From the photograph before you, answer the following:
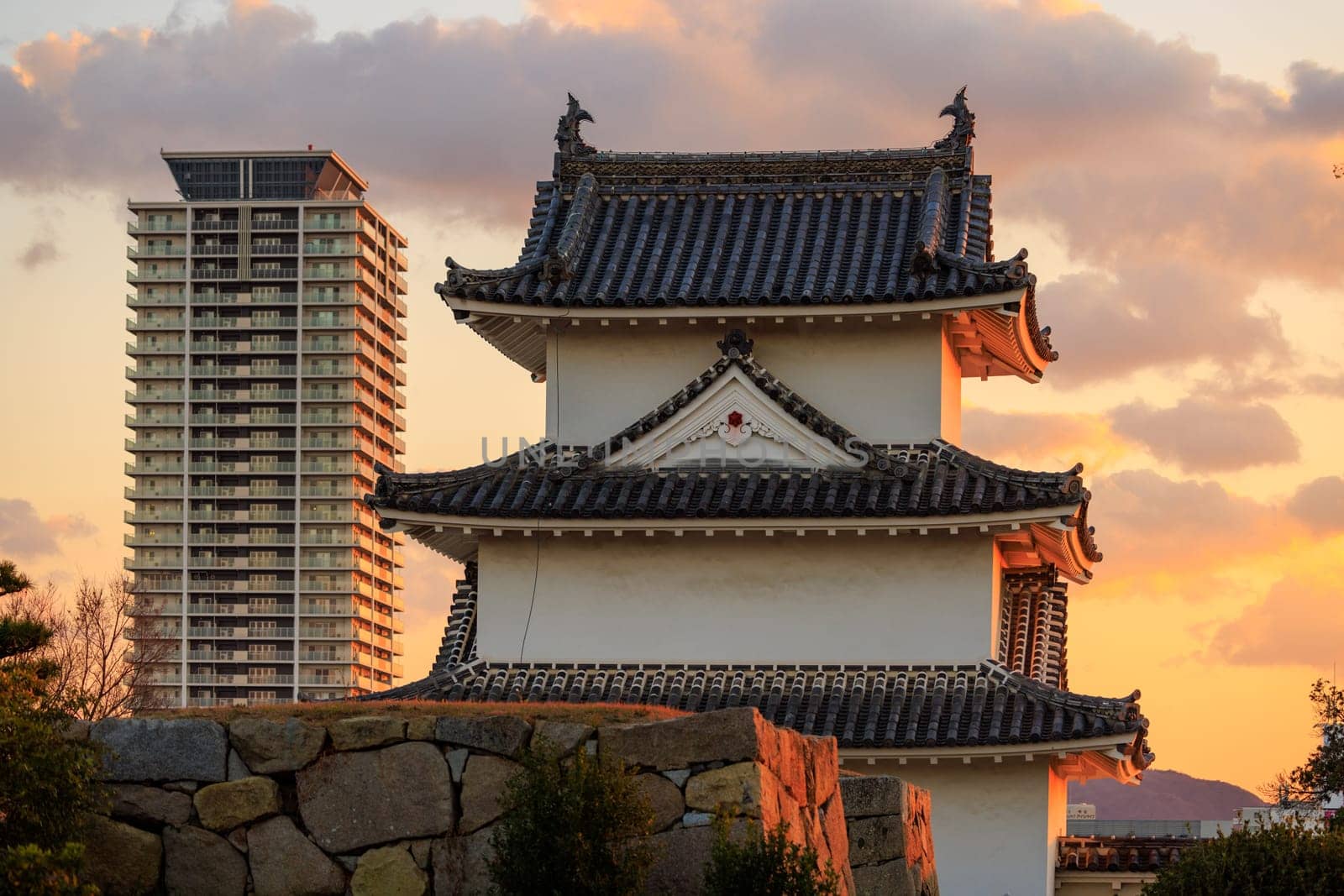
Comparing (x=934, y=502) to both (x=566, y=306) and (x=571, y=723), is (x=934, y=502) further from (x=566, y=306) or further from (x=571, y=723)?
(x=571, y=723)

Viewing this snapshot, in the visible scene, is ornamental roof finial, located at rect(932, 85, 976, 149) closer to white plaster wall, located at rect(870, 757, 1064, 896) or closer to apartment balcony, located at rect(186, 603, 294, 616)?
white plaster wall, located at rect(870, 757, 1064, 896)

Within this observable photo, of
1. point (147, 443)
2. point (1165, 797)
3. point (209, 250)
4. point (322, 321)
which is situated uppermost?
point (209, 250)

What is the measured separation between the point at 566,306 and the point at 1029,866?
9406mm

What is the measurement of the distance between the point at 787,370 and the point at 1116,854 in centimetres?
766

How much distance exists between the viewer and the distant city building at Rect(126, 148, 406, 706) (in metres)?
131

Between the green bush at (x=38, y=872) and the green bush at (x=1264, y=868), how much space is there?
10.6m

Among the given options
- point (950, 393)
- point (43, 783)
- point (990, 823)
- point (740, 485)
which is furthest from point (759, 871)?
point (950, 393)

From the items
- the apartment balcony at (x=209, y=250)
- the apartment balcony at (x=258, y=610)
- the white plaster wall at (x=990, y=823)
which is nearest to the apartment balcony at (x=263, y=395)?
the apartment balcony at (x=209, y=250)

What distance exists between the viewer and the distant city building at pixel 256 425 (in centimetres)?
13112

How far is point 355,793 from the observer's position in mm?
14484

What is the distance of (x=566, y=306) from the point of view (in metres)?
27.0

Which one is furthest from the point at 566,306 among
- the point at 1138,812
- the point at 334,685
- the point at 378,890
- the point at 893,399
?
the point at 334,685

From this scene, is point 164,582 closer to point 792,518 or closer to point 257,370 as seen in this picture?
point 257,370

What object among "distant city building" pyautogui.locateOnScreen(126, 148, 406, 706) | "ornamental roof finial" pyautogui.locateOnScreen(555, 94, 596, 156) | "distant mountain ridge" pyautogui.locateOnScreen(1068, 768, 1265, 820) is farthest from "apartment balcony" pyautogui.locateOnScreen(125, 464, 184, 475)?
"ornamental roof finial" pyautogui.locateOnScreen(555, 94, 596, 156)
